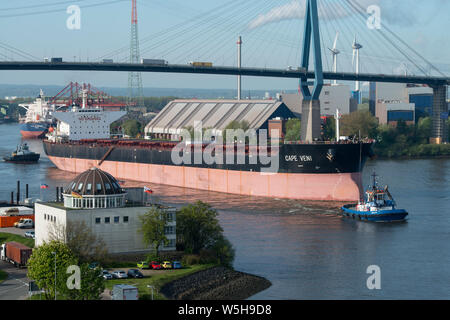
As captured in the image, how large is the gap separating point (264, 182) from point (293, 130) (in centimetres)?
3137

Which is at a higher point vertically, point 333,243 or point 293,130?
point 293,130

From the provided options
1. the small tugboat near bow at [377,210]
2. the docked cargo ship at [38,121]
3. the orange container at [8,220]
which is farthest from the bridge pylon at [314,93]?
the docked cargo ship at [38,121]

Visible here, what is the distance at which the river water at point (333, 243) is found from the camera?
26969 mm

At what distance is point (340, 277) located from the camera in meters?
28.2

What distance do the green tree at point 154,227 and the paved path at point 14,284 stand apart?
447 centimetres

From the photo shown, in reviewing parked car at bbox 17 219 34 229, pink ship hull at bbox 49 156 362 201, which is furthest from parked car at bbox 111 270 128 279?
pink ship hull at bbox 49 156 362 201

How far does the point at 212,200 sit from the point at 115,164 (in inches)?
720

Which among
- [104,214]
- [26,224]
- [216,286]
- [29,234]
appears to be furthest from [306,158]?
[216,286]

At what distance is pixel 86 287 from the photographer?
22.9 meters

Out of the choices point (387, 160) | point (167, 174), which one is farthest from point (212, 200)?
point (387, 160)

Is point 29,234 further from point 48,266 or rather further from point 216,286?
point 216,286

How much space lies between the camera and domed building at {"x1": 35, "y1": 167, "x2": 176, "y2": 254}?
2877 centimetres

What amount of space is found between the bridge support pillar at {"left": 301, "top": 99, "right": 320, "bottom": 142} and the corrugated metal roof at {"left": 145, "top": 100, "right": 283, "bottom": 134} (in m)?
31.1
